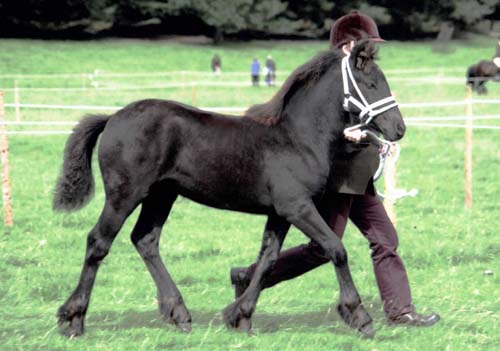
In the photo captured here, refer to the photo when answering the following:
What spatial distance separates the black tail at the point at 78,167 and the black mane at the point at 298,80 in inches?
39.0

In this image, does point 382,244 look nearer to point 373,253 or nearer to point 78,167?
point 373,253

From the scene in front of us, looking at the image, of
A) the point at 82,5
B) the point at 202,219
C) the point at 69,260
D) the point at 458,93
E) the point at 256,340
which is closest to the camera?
the point at 256,340

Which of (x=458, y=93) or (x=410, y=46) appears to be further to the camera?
(x=410, y=46)

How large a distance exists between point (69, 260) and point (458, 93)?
23.5 metres

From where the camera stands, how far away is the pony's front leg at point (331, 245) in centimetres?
514

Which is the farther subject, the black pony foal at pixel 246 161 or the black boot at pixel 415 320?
the black boot at pixel 415 320

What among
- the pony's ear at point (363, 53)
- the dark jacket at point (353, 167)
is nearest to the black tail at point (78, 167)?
the dark jacket at point (353, 167)

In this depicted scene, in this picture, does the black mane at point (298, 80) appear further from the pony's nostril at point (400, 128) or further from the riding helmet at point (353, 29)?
the pony's nostril at point (400, 128)

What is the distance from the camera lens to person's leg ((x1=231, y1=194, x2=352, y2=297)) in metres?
5.62

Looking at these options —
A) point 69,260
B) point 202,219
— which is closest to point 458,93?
point 202,219

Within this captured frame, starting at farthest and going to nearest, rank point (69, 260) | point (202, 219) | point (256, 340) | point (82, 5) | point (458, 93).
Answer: point (82, 5) < point (458, 93) < point (202, 219) < point (69, 260) < point (256, 340)

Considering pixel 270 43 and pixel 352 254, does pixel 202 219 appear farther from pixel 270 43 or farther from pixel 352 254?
pixel 270 43

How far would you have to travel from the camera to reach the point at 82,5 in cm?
5534

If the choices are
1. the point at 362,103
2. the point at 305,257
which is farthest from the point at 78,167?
the point at 362,103
